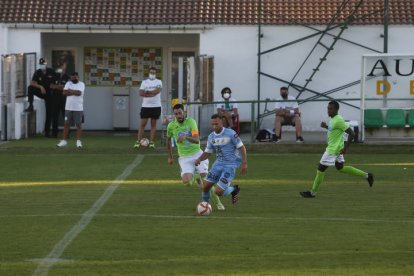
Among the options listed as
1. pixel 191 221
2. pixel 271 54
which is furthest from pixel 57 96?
pixel 191 221

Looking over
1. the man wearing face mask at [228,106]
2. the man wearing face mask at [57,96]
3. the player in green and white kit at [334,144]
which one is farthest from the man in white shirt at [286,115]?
the player in green and white kit at [334,144]

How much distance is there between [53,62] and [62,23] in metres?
2.26

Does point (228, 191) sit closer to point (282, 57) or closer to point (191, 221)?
point (191, 221)

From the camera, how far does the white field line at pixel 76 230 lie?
1400 centimetres

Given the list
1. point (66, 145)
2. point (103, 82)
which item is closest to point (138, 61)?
point (103, 82)

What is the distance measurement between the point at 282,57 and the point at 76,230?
64.8 feet

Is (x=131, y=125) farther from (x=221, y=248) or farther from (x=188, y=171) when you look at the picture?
(x=221, y=248)

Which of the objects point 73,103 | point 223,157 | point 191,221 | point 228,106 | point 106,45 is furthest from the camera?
point 106,45

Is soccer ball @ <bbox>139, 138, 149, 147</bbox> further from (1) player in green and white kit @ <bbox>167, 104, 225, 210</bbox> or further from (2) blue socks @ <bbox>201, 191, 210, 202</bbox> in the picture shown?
(2) blue socks @ <bbox>201, 191, 210, 202</bbox>

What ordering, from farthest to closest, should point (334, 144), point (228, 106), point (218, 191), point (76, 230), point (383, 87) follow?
1. point (228, 106)
2. point (383, 87)
3. point (334, 144)
4. point (218, 191)
5. point (76, 230)

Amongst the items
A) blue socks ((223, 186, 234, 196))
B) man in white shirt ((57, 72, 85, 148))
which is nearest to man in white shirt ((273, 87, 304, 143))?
man in white shirt ((57, 72, 85, 148))

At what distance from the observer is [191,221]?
18094mm

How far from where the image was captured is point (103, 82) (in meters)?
38.0

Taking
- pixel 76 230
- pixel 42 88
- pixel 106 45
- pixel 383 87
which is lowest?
pixel 76 230
